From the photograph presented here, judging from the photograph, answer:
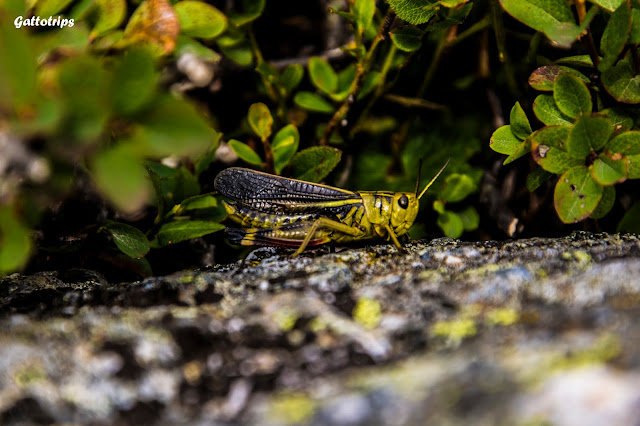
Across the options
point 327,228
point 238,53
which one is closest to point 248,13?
point 238,53

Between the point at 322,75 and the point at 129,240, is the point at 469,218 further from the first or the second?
the point at 129,240

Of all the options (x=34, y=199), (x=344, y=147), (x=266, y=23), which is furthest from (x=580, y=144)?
(x=266, y=23)

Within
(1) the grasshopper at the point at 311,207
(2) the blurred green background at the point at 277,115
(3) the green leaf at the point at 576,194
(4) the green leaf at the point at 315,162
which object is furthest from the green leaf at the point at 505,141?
(4) the green leaf at the point at 315,162

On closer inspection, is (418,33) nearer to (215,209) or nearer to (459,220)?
(459,220)

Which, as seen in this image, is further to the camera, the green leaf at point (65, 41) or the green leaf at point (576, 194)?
the green leaf at point (576, 194)

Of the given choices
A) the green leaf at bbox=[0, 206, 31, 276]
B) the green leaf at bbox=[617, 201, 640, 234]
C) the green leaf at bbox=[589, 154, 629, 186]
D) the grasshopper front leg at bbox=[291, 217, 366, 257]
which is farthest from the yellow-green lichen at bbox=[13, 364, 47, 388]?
the green leaf at bbox=[617, 201, 640, 234]

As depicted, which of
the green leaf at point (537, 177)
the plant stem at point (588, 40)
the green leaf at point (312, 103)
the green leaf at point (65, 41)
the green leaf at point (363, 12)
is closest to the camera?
the green leaf at point (65, 41)

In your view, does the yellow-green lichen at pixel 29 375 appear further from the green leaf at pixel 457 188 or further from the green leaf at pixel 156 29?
the green leaf at pixel 457 188
